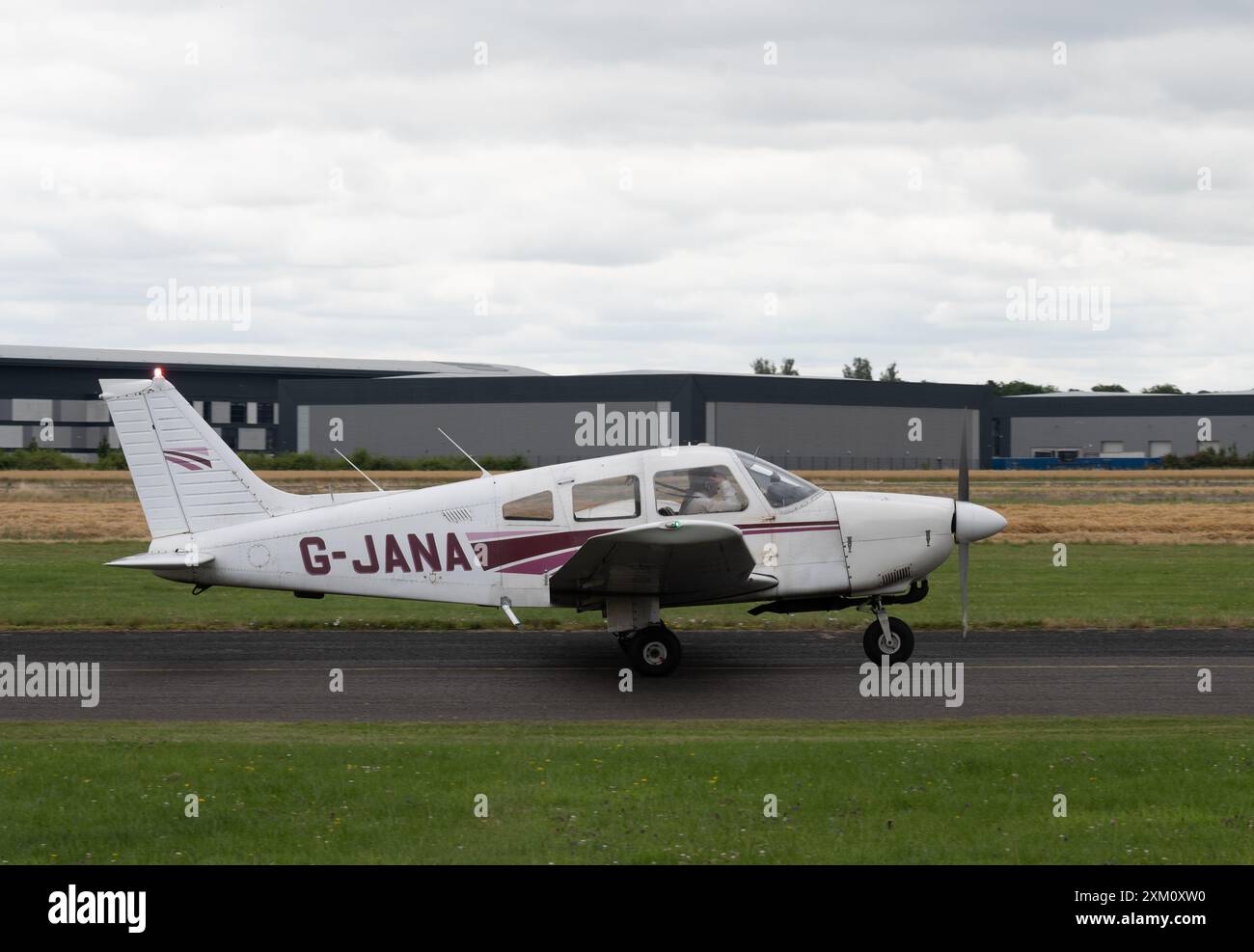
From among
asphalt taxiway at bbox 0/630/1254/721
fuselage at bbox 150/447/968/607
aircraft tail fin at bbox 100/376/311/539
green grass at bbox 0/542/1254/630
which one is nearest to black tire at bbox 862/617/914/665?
asphalt taxiway at bbox 0/630/1254/721

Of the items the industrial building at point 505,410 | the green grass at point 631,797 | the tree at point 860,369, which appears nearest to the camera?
the green grass at point 631,797

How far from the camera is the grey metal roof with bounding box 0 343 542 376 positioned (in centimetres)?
8234

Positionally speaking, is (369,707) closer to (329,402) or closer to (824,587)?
(824,587)

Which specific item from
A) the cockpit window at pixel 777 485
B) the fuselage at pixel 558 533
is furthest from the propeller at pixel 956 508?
the cockpit window at pixel 777 485

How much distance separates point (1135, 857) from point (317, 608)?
651 inches

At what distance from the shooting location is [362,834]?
329 inches

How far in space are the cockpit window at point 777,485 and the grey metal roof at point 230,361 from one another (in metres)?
72.2

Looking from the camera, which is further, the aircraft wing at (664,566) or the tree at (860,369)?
the tree at (860,369)

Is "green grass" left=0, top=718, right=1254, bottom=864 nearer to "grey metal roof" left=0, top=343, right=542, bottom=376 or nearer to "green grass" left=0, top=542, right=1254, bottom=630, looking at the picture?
"green grass" left=0, top=542, right=1254, bottom=630

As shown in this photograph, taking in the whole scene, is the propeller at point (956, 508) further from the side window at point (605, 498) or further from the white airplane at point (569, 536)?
the side window at point (605, 498)

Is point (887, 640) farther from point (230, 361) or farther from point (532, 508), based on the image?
point (230, 361)

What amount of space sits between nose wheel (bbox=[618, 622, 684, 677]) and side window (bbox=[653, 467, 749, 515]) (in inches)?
55.8

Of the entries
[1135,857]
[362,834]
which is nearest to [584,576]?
[362,834]

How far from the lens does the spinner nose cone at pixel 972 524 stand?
1548cm
